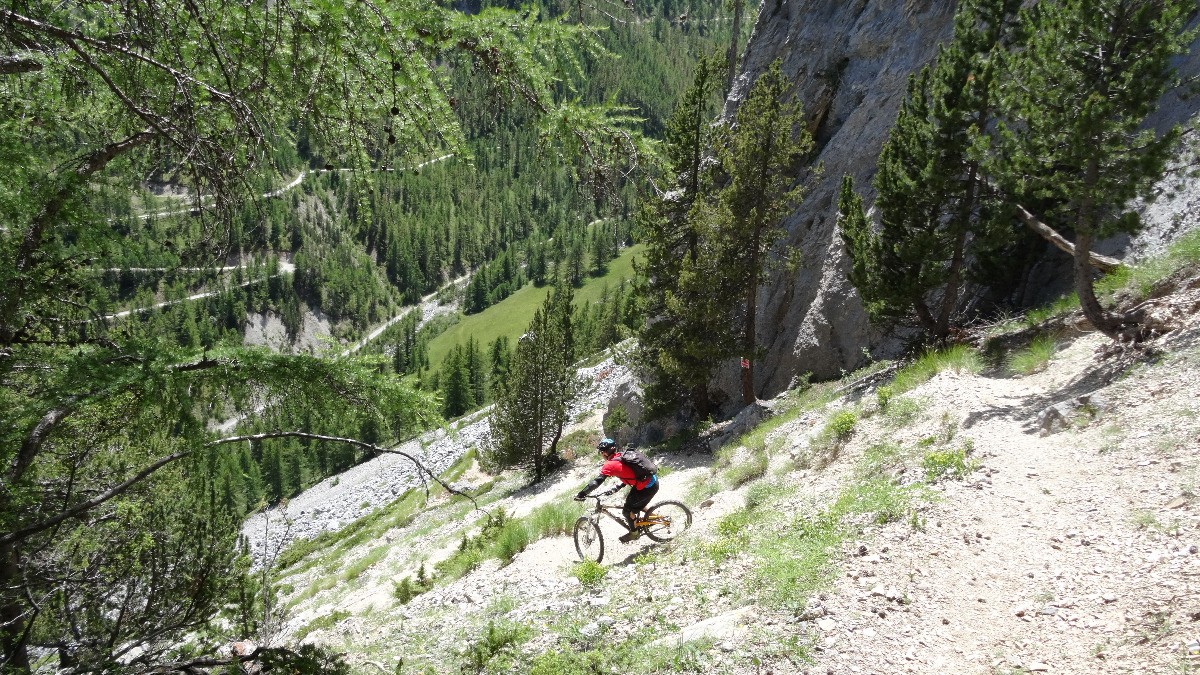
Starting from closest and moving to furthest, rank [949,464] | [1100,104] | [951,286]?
[949,464] → [1100,104] → [951,286]

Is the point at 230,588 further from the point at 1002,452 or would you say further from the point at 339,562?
the point at 339,562

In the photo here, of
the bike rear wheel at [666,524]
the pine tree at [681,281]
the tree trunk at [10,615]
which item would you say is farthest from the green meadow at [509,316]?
the tree trunk at [10,615]

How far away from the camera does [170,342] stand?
4.64m

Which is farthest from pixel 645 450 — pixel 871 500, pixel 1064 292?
pixel 871 500

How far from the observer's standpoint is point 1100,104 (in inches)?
345

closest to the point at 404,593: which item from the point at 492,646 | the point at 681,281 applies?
the point at 492,646

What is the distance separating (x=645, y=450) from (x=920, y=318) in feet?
32.7

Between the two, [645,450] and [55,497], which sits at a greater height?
[55,497]

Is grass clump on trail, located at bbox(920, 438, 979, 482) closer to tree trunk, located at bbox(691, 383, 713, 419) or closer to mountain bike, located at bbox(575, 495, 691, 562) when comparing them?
mountain bike, located at bbox(575, 495, 691, 562)

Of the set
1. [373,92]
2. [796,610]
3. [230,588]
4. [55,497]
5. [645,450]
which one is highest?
[373,92]

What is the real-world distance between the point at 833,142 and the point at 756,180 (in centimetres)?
588

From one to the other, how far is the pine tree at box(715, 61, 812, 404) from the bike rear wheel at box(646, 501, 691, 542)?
401 inches

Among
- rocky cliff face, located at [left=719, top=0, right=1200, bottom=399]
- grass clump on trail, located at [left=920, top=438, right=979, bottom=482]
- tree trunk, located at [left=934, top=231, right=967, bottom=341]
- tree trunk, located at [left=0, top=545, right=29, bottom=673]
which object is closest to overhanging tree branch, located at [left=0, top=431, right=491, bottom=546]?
tree trunk, located at [left=0, top=545, right=29, bottom=673]

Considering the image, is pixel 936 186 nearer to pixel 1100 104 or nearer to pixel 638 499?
pixel 1100 104
